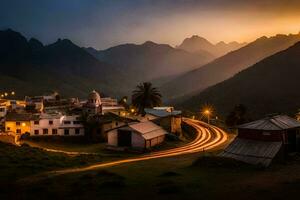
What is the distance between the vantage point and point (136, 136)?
262 feet

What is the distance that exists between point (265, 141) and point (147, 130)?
3701 centimetres

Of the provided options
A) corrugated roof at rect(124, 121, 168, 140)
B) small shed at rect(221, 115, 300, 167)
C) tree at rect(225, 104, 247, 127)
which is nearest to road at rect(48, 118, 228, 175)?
corrugated roof at rect(124, 121, 168, 140)

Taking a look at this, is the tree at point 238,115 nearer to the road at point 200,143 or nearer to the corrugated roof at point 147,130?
the road at point 200,143

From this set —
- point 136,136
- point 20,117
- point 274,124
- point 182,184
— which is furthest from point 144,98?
point 182,184

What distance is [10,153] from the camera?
6069 centimetres

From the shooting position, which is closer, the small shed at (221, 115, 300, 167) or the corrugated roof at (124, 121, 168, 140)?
the small shed at (221, 115, 300, 167)

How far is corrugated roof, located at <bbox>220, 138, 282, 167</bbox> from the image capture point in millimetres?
46031

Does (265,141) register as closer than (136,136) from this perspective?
Yes

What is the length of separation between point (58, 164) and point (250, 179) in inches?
1143

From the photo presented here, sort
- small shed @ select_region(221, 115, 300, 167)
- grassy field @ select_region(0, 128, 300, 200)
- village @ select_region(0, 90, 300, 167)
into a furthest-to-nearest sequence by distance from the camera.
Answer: village @ select_region(0, 90, 300, 167), small shed @ select_region(221, 115, 300, 167), grassy field @ select_region(0, 128, 300, 200)

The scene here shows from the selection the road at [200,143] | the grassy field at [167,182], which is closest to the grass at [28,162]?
the grassy field at [167,182]

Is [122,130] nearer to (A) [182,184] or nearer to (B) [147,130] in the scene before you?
(B) [147,130]

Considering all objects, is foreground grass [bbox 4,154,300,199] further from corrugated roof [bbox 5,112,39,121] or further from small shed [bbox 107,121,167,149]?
corrugated roof [bbox 5,112,39,121]

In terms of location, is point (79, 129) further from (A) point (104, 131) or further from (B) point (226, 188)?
(B) point (226, 188)
